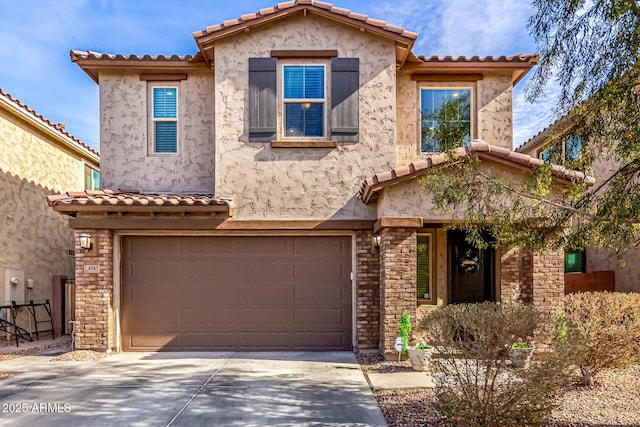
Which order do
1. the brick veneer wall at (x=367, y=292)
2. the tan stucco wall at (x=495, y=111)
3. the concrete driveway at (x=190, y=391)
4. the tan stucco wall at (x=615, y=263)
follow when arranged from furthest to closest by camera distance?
the tan stucco wall at (x=615, y=263)
the tan stucco wall at (x=495, y=111)
the brick veneer wall at (x=367, y=292)
the concrete driveway at (x=190, y=391)

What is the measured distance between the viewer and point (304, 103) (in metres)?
11.3

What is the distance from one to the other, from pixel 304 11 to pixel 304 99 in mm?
1903

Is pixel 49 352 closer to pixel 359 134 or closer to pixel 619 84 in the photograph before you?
pixel 359 134

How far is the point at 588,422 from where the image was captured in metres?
6.20

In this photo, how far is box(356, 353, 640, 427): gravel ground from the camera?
20.5 feet

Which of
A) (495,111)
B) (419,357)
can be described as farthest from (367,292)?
(495,111)

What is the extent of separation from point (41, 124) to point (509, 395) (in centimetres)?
1396

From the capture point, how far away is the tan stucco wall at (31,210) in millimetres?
13203

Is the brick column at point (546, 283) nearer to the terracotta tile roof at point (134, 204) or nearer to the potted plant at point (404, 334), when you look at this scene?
the potted plant at point (404, 334)


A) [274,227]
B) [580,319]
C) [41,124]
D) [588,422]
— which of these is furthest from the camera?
[41,124]

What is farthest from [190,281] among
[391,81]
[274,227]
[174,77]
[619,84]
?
[619,84]

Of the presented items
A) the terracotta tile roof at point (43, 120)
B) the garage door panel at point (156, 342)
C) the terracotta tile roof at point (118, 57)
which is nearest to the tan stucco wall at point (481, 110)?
the terracotta tile roof at point (118, 57)

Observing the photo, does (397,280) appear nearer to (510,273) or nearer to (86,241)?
(510,273)

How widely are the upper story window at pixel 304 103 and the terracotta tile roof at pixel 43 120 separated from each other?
723 centimetres
